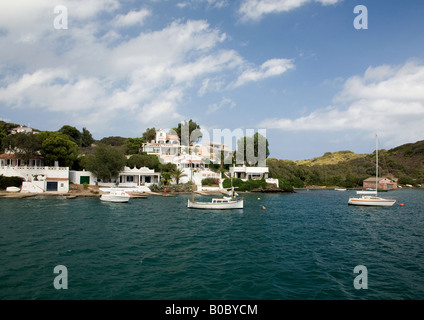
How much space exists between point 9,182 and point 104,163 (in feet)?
52.6

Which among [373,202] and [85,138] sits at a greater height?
[85,138]

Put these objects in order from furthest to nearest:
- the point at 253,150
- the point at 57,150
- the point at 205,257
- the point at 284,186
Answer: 1. the point at 253,150
2. the point at 284,186
3. the point at 57,150
4. the point at 205,257

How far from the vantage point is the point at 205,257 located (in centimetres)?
1681

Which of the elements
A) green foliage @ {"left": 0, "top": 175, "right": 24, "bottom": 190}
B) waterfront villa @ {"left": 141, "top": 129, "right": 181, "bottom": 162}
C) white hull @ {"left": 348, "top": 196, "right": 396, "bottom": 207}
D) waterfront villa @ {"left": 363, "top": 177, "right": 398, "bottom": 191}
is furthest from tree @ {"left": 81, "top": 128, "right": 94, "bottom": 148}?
waterfront villa @ {"left": 363, "top": 177, "right": 398, "bottom": 191}

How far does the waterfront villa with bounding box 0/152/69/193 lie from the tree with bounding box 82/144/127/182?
5080 mm

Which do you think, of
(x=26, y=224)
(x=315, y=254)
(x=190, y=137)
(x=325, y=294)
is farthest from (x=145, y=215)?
(x=190, y=137)

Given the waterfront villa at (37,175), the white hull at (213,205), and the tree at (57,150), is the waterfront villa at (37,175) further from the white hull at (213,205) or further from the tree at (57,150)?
the white hull at (213,205)

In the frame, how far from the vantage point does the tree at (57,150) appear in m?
52.9

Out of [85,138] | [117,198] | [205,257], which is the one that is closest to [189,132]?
[85,138]

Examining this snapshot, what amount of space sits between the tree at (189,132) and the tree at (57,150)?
43382 millimetres

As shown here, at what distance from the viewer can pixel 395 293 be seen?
12.1 metres

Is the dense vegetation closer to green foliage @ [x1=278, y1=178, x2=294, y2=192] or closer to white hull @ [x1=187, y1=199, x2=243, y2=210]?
green foliage @ [x1=278, y1=178, x2=294, y2=192]

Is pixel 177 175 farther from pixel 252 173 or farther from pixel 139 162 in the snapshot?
pixel 252 173

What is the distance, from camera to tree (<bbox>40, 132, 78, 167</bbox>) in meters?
52.9
